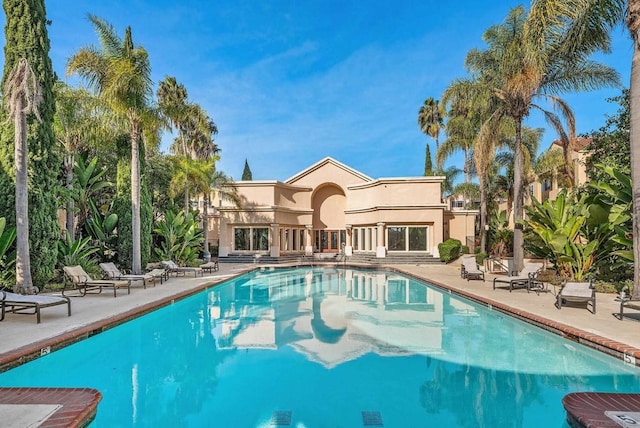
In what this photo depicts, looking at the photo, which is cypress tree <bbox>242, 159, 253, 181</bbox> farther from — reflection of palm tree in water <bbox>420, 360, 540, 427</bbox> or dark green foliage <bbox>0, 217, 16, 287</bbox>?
reflection of palm tree in water <bbox>420, 360, 540, 427</bbox>

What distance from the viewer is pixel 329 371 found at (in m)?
6.22

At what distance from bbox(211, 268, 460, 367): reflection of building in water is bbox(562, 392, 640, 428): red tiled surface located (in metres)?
2.97

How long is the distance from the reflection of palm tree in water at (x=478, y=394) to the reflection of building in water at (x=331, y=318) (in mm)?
1210

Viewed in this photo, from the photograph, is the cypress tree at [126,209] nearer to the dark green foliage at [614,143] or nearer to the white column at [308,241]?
the white column at [308,241]

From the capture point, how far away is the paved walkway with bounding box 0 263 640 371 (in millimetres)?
6195

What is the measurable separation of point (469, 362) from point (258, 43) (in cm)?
2334

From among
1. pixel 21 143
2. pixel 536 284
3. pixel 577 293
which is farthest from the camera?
pixel 536 284

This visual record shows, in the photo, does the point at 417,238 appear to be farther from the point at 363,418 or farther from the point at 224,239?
the point at 363,418

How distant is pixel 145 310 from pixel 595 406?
9634 millimetres

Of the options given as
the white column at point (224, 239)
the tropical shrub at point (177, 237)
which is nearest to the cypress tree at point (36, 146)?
the tropical shrub at point (177, 237)

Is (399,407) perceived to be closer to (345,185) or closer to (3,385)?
(3,385)

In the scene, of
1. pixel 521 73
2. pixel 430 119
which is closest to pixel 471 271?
pixel 521 73

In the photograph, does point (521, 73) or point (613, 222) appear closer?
point (613, 222)

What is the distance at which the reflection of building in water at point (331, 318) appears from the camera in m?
7.56
